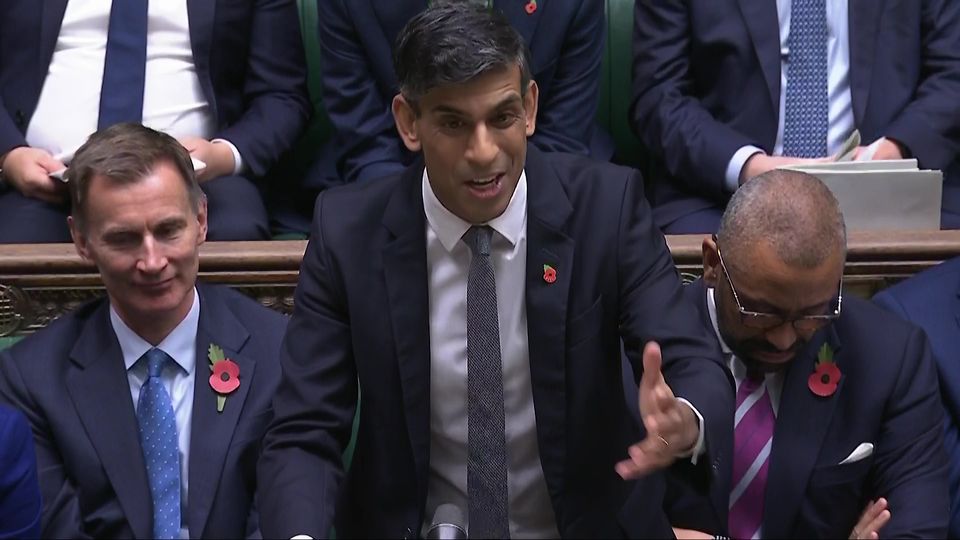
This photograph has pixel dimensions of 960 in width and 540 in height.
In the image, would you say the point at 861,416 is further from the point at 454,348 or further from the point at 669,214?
the point at 669,214

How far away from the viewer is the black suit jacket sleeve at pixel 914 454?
187 cm

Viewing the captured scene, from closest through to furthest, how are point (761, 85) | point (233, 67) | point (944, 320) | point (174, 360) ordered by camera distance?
point (174, 360)
point (944, 320)
point (761, 85)
point (233, 67)

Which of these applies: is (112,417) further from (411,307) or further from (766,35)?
(766,35)

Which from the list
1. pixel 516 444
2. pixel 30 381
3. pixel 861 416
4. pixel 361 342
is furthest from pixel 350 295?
pixel 861 416

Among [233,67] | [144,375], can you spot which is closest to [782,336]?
[144,375]

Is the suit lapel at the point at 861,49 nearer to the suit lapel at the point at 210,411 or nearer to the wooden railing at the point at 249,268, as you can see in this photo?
the wooden railing at the point at 249,268

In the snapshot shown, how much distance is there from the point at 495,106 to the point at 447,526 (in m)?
0.62

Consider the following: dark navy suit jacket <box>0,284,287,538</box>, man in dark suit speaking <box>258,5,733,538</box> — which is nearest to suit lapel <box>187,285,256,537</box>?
dark navy suit jacket <box>0,284,287,538</box>

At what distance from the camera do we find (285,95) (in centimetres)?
278

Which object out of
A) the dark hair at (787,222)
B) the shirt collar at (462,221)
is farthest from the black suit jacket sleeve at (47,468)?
the dark hair at (787,222)

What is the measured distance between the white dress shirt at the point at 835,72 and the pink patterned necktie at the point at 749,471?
82 cm

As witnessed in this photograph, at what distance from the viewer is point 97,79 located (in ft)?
8.70

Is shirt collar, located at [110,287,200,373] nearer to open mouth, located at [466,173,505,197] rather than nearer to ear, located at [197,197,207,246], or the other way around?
ear, located at [197,197,207,246]

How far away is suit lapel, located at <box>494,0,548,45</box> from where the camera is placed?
2633 mm
